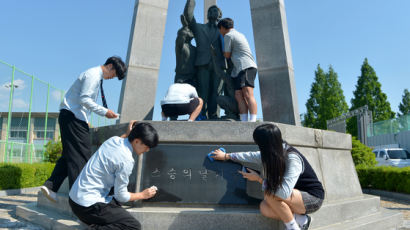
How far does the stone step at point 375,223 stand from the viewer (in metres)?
3.41

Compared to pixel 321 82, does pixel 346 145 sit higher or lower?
lower

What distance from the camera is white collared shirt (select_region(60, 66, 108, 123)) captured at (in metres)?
3.38

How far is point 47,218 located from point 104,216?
1.66 metres

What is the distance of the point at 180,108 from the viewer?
4.30 m

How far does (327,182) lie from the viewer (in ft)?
12.7

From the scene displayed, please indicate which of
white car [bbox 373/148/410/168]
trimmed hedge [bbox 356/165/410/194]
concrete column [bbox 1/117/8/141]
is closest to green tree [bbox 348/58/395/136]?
white car [bbox 373/148/410/168]

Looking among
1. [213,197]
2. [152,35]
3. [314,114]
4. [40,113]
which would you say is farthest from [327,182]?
[314,114]

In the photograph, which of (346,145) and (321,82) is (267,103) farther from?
(321,82)

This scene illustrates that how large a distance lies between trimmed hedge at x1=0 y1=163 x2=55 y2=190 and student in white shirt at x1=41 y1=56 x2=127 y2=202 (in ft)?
18.6

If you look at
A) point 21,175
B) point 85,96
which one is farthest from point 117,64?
point 21,175

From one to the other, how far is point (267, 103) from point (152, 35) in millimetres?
2254

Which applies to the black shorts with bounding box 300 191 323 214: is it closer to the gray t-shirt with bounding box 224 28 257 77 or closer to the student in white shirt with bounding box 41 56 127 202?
the student in white shirt with bounding box 41 56 127 202

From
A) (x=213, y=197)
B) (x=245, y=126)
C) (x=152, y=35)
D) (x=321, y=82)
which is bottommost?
(x=213, y=197)

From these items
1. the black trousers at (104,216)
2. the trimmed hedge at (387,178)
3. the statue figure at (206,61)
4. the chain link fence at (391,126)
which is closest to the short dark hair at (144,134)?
the black trousers at (104,216)
